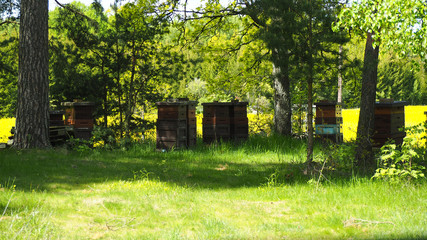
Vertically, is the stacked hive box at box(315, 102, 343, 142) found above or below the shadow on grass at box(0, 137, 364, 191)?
above

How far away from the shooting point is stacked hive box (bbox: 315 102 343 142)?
11445 millimetres

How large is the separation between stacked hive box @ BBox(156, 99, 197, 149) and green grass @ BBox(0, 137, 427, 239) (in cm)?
181

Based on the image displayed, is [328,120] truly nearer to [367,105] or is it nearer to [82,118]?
[367,105]

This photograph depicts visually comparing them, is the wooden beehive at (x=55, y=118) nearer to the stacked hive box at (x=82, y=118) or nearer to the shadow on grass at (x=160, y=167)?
the stacked hive box at (x=82, y=118)

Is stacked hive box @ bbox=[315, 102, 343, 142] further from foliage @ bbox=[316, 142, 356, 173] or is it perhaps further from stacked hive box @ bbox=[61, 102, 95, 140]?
stacked hive box @ bbox=[61, 102, 95, 140]

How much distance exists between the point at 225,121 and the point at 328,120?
293 centimetres

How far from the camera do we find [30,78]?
942cm

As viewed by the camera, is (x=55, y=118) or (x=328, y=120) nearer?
(x=328, y=120)

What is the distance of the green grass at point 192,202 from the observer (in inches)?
165

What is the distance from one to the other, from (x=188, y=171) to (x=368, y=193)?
347 cm

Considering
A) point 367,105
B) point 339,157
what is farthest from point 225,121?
point 339,157

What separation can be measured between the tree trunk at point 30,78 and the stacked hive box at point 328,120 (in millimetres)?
7203

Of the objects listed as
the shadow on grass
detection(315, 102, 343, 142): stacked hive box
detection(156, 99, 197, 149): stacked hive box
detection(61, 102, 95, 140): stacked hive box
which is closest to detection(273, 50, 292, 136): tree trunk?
detection(315, 102, 343, 142): stacked hive box

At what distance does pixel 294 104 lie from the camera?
1512 cm
